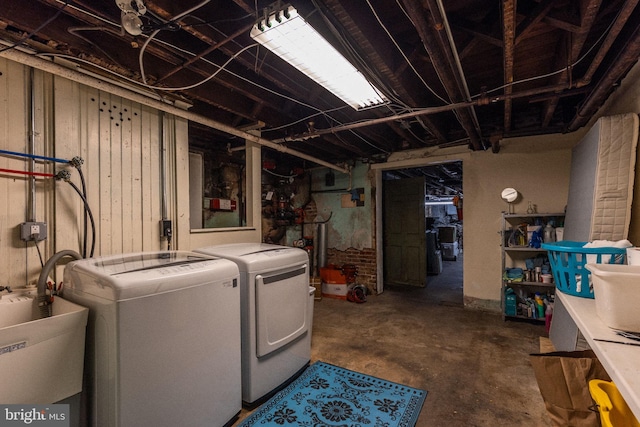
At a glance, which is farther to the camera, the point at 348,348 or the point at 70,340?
the point at 348,348

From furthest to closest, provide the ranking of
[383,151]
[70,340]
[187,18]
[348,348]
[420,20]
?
[383,151]
[348,348]
[187,18]
[420,20]
[70,340]

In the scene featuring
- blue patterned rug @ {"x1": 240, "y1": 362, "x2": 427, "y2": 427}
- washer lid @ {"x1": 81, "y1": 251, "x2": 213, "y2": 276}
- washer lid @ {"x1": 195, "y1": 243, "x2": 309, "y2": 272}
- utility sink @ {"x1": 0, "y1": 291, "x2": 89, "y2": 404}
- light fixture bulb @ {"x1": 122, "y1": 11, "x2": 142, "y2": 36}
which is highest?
light fixture bulb @ {"x1": 122, "y1": 11, "x2": 142, "y2": 36}

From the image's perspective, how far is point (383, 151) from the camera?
4574 millimetres

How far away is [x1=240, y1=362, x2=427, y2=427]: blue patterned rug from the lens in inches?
70.3

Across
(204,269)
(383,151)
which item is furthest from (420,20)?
(383,151)

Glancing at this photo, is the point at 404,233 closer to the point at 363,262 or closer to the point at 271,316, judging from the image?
the point at 363,262

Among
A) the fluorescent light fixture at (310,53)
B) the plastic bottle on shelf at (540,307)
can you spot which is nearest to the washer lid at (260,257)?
the fluorescent light fixture at (310,53)

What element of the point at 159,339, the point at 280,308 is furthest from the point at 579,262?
the point at 159,339

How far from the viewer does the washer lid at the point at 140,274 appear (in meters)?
1.30

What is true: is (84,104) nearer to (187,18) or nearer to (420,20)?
(187,18)

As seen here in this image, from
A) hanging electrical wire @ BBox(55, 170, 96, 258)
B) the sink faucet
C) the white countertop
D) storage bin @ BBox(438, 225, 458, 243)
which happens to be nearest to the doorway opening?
storage bin @ BBox(438, 225, 458, 243)

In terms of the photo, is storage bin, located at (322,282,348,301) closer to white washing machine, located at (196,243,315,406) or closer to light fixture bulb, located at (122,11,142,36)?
white washing machine, located at (196,243,315,406)

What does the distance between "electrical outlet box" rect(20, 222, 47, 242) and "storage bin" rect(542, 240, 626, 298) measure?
9.61 ft

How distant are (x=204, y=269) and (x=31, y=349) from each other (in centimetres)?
75
